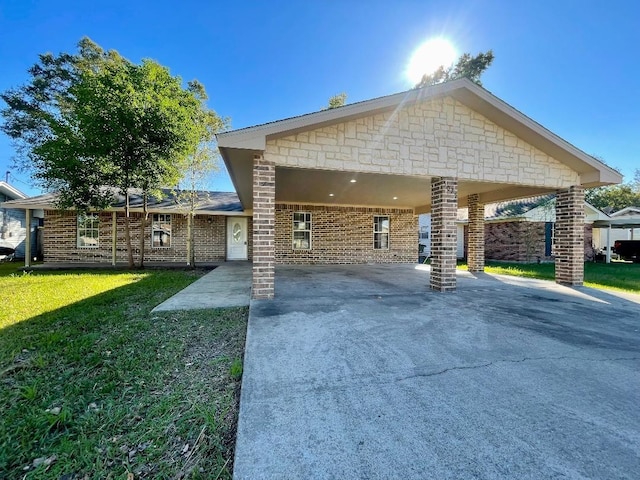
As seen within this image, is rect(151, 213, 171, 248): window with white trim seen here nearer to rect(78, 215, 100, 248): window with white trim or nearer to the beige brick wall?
rect(78, 215, 100, 248): window with white trim

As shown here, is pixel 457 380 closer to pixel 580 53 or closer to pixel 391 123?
pixel 391 123

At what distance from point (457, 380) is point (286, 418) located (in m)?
1.50

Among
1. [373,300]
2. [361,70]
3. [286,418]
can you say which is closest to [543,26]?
[361,70]

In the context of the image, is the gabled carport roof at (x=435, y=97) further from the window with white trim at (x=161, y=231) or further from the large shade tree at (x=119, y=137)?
the window with white trim at (x=161, y=231)

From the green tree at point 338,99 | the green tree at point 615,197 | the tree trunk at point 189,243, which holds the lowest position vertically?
the tree trunk at point 189,243

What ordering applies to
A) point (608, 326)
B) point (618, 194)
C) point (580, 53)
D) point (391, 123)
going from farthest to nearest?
point (618, 194) → point (580, 53) → point (391, 123) → point (608, 326)

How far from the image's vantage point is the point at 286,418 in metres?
1.94

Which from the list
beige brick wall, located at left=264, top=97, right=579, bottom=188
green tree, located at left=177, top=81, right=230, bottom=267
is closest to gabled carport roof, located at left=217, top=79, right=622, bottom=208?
beige brick wall, located at left=264, top=97, right=579, bottom=188

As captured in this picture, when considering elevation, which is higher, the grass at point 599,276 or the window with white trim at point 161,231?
the window with white trim at point 161,231

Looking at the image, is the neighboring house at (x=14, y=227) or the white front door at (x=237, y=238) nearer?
the white front door at (x=237, y=238)

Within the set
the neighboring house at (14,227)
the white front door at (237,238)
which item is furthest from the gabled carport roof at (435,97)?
the neighboring house at (14,227)

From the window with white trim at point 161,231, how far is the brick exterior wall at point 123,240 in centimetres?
18

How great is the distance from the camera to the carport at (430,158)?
17.8 ft

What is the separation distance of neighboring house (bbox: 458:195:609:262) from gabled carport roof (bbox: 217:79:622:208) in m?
9.35
